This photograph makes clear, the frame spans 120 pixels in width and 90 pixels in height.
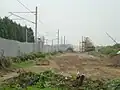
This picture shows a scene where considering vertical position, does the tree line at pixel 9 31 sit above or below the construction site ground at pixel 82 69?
above

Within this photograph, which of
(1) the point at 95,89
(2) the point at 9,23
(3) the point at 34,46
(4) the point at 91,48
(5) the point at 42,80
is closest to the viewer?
(1) the point at 95,89

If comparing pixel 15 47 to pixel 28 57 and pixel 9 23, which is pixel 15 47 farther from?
pixel 9 23

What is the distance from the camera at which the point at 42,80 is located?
1541cm

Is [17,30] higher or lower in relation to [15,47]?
higher

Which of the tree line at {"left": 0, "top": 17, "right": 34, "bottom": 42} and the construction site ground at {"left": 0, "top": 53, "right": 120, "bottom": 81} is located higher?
the tree line at {"left": 0, "top": 17, "right": 34, "bottom": 42}

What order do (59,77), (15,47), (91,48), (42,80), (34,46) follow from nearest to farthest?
(42,80) < (59,77) < (15,47) < (34,46) < (91,48)

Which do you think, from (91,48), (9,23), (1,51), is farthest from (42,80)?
(91,48)

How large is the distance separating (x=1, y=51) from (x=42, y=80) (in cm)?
1465

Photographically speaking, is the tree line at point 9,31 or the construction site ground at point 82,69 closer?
the construction site ground at point 82,69

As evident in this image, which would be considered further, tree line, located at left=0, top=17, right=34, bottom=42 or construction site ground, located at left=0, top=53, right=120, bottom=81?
tree line, located at left=0, top=17, right=34, bottom=42

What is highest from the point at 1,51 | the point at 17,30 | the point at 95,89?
the point at 17,30

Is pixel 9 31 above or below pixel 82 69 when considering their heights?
above

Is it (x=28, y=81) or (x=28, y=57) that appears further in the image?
(x=28, y=57)

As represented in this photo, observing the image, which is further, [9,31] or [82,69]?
[9,31]
